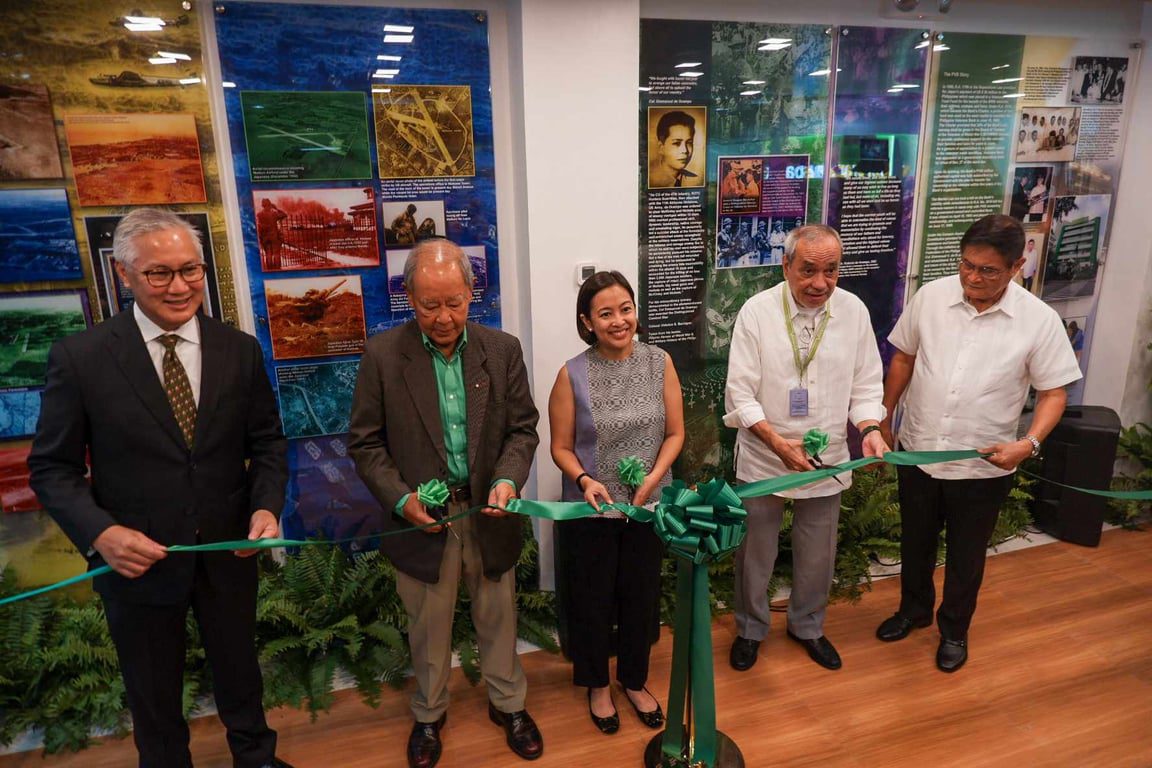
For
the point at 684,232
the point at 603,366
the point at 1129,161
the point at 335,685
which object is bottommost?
the point at 335,685

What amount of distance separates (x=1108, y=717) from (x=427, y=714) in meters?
2.88

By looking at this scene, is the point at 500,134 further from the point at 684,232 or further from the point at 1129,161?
the point at 1129,161

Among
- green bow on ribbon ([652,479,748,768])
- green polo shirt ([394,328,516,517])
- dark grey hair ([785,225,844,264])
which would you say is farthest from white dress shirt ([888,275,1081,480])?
green polo shirt ([394,328,516,517])

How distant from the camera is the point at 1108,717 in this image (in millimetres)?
3004

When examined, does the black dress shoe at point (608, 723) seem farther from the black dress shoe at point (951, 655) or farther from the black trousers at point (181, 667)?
the black dress shoe at point (951, 655)

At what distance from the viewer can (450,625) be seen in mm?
2729

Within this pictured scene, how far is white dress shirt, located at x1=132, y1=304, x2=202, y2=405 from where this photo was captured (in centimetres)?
222

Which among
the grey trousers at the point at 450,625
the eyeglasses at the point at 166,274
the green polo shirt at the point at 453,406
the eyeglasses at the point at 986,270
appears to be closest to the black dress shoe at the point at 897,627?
the eyeglasses at the point at 986,270

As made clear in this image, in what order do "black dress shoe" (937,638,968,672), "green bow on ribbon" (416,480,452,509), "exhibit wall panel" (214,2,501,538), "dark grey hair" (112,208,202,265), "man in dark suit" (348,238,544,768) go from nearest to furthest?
1. "dark grey hair" (112,208,202,265)
2. "green bow on ribbon" (416,480,452,509)
3. "man in dark suit" (348,238,544,768)
4. "exhibit wall panel" (214,2,501,538)
5. "black dress shoe" (937,638,968,672)

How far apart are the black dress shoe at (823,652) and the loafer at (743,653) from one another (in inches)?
10.4

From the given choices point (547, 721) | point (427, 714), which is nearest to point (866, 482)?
point (547, 721)

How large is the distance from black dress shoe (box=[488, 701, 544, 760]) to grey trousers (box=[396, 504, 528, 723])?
52 mm

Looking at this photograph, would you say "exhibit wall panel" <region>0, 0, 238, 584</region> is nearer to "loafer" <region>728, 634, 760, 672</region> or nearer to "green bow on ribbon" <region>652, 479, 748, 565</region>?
"green bow on ribbon" <region>652, 479, 748, 565</region>

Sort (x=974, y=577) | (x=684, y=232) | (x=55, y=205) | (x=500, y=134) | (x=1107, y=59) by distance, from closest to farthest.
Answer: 1. (x=55, y=205)
2. (x=974, y=577)
3. (x=500, y=134)
4. (x=684, y=232)
5. (x=1107, y=59)
